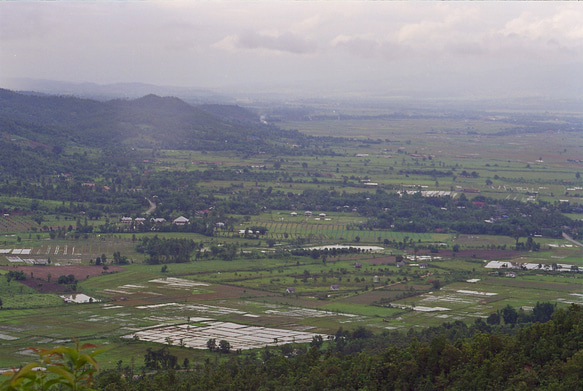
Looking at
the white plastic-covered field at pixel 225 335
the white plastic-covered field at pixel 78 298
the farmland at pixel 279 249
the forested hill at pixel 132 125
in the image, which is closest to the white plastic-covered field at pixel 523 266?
the farmland at pixel 279 249

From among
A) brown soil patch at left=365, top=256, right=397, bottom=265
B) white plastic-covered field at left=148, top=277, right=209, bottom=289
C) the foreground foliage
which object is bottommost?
white plastic-covered field at left=148, top=277, right=209, bottom=289

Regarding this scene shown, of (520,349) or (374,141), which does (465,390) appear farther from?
(374,141)

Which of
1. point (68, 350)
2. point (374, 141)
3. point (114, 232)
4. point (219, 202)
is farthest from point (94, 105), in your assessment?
point (68, 350)

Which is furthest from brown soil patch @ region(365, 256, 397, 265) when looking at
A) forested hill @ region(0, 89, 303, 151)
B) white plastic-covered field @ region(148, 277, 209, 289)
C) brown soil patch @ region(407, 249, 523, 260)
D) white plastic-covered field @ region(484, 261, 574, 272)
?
forested hill @ region(0, 89, 303, 151)

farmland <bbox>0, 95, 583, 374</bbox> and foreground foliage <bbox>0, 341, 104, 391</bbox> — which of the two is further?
farmland <bbox>0, 95, 583, 374</bbox>

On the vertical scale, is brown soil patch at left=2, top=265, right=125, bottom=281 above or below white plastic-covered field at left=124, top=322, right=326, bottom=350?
above

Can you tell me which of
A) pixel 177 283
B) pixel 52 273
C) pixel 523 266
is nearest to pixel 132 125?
pixel 52 273

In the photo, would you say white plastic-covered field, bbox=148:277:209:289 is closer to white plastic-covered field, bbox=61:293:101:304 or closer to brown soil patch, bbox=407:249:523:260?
white plastic-covered field, bbox=61:293:101:304
